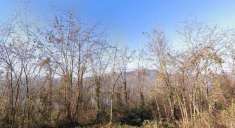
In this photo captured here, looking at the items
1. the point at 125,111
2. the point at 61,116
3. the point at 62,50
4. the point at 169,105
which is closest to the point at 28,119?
the point at 61,116

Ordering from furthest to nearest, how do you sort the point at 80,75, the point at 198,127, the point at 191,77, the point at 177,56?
1. the point at 80,75
2. the point at 177,56
3. the point at 191,77
4. the point at 198,127

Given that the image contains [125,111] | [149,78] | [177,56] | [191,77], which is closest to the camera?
[191,77]

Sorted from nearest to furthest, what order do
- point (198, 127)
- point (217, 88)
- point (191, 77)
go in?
1. point (198, 127)
2. point (217, 88)
3. point (191, 77)

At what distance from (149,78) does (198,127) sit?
437 inches

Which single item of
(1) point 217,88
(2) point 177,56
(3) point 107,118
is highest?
(2) point 177,56

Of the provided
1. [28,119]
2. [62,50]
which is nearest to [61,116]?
[28,119]

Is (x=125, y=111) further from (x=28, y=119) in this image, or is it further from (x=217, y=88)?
(x=217, y=88)

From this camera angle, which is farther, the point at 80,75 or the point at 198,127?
the point at 80,75

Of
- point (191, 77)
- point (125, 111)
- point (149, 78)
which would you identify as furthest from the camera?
point (149, 78)

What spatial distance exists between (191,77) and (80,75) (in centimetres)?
638

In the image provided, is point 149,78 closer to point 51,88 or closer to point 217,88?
point 51,88

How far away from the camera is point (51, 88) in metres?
15.9

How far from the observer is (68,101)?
53.7 feet

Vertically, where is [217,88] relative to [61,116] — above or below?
above
